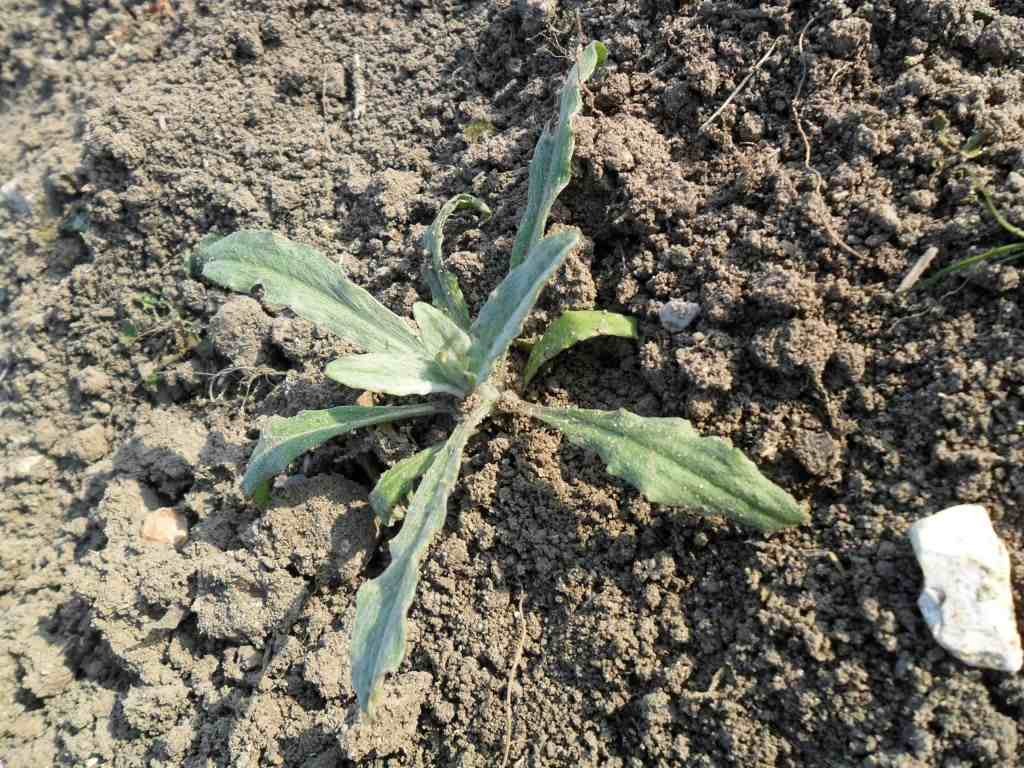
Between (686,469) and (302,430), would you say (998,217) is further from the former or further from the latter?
(302,430)

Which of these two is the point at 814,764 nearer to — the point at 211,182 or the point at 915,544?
the point at 915,544

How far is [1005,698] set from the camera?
118 cm

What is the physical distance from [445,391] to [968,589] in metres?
1.19

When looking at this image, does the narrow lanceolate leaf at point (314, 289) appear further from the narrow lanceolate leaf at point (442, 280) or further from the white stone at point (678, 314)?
the white stone at point (678, 314)

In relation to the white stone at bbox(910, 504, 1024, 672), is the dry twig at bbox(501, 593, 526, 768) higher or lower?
lower

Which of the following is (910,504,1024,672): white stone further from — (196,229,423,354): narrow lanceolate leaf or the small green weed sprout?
(196,229,423,354): narrow lanceolate leaf

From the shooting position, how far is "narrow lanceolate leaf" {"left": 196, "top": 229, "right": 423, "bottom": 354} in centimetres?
187

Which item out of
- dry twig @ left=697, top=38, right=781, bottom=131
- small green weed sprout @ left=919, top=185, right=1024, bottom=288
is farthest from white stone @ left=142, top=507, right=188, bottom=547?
small green weed sprout @ left=919, top=185, right=1024, bottom=288

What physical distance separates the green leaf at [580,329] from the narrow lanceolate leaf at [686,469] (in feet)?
0.69

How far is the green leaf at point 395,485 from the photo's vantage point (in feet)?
5.57

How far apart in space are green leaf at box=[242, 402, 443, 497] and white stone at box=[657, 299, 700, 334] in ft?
2.13

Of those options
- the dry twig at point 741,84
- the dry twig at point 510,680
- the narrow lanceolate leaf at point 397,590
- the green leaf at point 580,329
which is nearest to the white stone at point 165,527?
the narrow lanceolate leaf at point 397,590

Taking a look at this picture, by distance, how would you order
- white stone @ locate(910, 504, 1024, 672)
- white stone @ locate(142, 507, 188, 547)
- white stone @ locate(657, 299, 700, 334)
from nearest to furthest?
white stone @ locate(910, 504, 1024, 672) < white stone @ locate(657, 299, 700, 334) < white stone @ locate(142, 507, 188, 547)

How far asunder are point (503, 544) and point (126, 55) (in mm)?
2921
